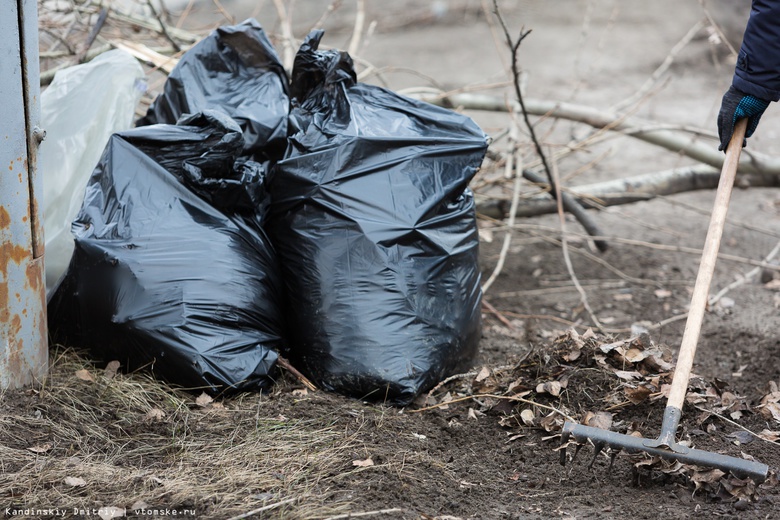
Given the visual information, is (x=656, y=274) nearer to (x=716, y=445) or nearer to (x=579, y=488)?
(x=716, y=445)

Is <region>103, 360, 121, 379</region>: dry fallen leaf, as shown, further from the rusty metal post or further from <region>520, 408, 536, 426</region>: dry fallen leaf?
<region>520, 408, 536, 426</region>: dry fallen leaf

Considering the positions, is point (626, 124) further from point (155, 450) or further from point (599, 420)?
point (155, 450)

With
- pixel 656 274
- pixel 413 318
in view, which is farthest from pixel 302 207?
pixel 656 274

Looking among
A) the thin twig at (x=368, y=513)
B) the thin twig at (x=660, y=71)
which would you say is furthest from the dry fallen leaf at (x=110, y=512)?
the thin twig at (x=660, y=71)

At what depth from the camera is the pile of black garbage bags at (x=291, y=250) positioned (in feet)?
8.34

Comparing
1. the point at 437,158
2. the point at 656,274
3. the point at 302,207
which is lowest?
the point at 656,274

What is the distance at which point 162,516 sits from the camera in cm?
186

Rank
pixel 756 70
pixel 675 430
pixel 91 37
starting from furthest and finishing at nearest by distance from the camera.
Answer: pixel 91 37
pixel 756 70
pixel 675 430

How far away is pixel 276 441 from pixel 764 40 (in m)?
1.94

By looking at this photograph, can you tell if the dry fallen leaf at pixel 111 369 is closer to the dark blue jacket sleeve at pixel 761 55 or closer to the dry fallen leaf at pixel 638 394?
the dry fallen leaf at pixel 638 394

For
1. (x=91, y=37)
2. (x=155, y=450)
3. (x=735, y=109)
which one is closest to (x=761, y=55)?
(x=735, y=109)

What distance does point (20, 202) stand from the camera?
7.57 feet

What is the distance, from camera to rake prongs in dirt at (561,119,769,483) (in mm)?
1991

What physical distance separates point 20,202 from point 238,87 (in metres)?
1.01
